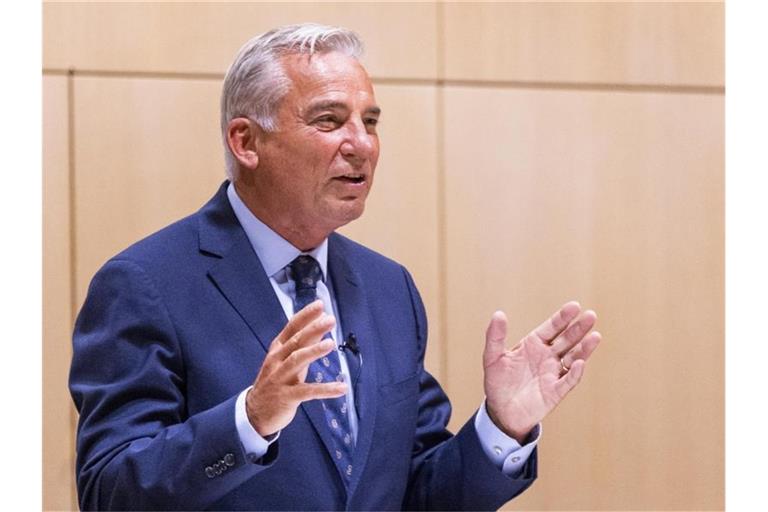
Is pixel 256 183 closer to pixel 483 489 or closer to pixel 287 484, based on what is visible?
pixel 287 484

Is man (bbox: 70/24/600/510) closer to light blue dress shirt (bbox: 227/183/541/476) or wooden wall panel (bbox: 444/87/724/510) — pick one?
light blue dress shirt (bbox: 227/183/541/476)

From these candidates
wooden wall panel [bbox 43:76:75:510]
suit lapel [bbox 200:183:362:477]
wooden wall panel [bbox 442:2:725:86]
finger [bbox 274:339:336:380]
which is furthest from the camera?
wooden wall panel [bbox 442:2:725:86]

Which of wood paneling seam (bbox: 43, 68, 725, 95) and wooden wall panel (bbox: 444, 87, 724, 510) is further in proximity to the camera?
wooden wall panel (bbox: 444, 87, 724, 510)

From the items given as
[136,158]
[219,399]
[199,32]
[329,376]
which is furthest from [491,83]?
[219,399]

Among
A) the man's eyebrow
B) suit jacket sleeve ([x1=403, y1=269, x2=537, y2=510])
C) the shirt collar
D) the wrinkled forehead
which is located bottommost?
suit jacket sleeve ([x1=403, y1=269, x2=537, y2=510])

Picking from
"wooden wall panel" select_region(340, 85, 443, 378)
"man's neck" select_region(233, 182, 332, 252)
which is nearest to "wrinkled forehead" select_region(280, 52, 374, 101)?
"man's neck" select_region(233, 182, 332, 252)

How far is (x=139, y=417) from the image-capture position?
6.24 ft

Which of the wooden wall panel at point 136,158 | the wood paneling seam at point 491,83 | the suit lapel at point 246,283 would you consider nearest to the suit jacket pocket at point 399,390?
the suit lapel at point 246,283

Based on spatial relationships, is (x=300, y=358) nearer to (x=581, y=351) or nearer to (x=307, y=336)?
(x=307, y=336)

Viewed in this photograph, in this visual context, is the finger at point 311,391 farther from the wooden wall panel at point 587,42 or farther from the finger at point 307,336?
the wooden wall panel at point 587,42

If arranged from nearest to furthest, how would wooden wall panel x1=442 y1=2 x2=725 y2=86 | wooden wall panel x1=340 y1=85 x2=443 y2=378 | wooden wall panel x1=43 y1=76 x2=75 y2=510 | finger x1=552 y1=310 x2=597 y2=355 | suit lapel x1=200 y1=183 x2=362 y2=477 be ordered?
suit lapel x1=200 y1=183 x2=362 y2=477, finger x1=552 y1=310 x2=597 y2=355, wooden wall panel x1=43 y1=76 x2=75 y2=510, wooden wall panel x1=340 y1=85 x2=443 y2=378, wooden wall panel x1=442 y1=2 x2=725 y2=86

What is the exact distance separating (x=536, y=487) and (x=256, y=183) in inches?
72.1

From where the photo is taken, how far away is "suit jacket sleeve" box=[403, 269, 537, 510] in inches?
83.2

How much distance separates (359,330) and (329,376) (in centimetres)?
13
